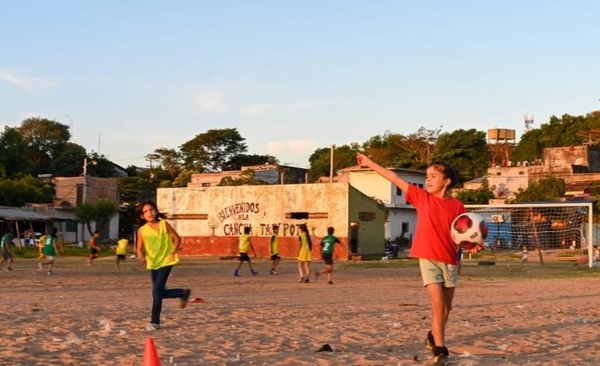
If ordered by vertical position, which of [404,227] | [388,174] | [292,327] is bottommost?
[292,327]

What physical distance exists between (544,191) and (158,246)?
55180 mm

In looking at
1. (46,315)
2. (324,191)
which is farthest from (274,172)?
(46,315)

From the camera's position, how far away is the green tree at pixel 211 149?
308 ft

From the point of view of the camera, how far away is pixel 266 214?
50.9m

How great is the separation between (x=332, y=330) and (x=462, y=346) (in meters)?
1.90

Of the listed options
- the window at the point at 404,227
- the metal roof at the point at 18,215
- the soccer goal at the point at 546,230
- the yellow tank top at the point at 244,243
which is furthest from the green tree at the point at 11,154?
the yellow tank top at the point at 244,243

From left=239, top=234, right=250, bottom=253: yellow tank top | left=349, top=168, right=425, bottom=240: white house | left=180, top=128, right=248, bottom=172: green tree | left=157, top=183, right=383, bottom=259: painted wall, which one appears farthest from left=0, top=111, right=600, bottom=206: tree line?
left=239, top=234, right=250, bottom=253: yellow tank top

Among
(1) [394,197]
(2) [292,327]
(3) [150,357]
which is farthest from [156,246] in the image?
(1) [394,197]

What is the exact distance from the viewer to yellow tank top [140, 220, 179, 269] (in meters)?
10.9

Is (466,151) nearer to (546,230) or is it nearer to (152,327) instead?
(546,230)

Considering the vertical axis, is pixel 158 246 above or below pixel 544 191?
below

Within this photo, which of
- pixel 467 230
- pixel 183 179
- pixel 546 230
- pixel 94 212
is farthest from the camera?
pixel 183 179

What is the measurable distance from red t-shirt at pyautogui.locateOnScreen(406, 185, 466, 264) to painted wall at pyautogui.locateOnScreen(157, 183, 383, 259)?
126 ft

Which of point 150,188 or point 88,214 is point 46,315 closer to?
point 88,214
